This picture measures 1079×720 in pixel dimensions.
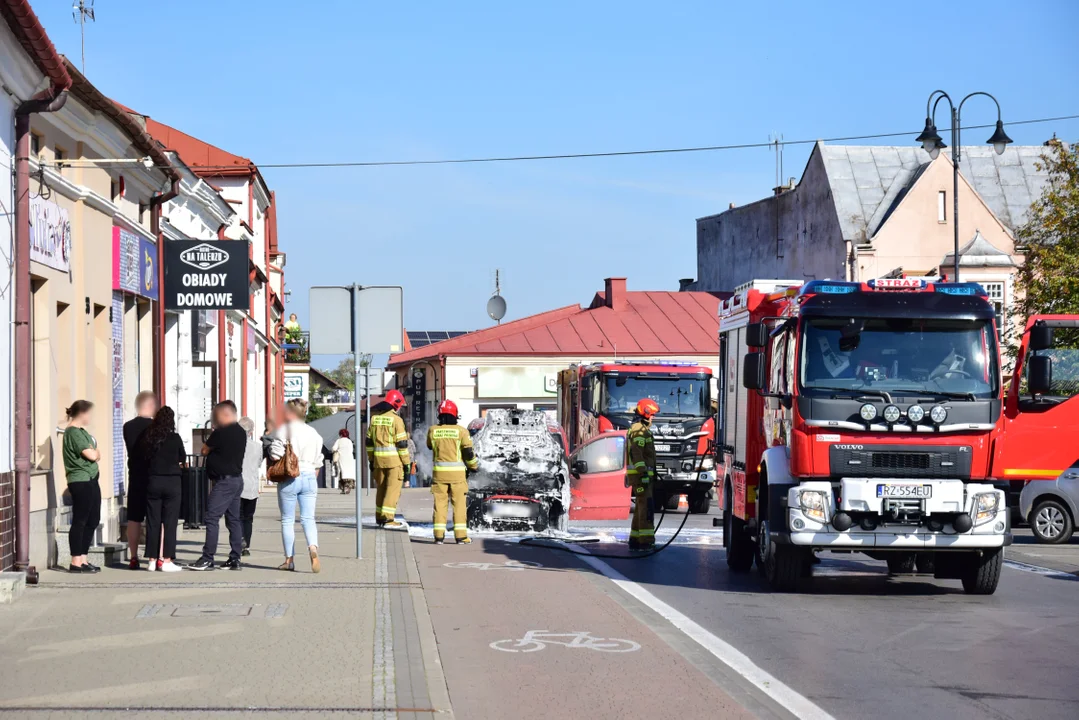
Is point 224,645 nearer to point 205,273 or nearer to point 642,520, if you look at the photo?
point 642,520

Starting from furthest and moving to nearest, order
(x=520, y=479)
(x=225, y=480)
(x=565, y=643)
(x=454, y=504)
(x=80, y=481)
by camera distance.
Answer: (x=520, y=479) < (x=454, y=504) < (x=225, y=480) < (x=80, y=481) < (x=565, y=643)

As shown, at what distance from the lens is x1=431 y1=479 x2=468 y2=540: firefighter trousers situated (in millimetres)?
18594

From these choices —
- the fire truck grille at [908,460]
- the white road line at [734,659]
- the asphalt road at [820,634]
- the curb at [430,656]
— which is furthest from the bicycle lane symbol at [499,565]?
the fire truck grille at [908,460]

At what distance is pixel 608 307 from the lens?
60.0 m

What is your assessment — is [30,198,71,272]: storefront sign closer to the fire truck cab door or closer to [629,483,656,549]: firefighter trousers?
[629,483,656,549]: firefighter trousers

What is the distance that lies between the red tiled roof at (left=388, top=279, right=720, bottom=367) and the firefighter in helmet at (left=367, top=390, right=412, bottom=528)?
32.4 m

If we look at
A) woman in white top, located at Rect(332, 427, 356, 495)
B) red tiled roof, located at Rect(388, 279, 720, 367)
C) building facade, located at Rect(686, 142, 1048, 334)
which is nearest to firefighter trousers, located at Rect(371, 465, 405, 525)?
woman in white top, located at Rect(332, 427, 356, 495)

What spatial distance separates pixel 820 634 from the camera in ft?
36.5

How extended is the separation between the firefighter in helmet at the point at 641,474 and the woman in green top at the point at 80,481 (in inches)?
254

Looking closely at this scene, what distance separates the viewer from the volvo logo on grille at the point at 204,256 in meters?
20.8

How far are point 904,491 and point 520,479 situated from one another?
793 centimetres

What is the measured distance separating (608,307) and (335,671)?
2032 inches

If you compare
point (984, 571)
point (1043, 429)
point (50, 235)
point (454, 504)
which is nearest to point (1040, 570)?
point (984, 571)

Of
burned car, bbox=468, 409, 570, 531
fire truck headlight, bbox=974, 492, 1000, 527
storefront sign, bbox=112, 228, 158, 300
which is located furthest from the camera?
burned car, bbox=468, 409, 570, 531
